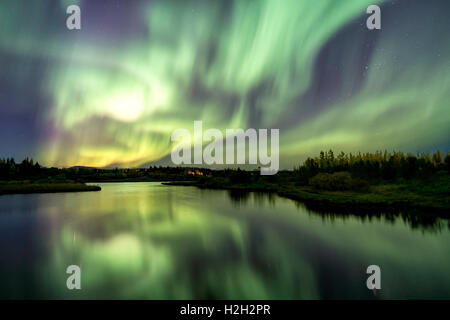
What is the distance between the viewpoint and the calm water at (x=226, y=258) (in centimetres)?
1227

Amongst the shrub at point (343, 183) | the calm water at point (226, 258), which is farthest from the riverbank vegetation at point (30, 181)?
the shrub at point (343, 183)

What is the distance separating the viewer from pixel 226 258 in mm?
17281

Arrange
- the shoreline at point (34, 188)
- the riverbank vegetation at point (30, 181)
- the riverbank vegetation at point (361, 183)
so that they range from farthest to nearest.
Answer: the riverbank vegetation at point (30, 181) < the shoreline at point (34, 188) < the riverbank vegetation at point (361, 183)

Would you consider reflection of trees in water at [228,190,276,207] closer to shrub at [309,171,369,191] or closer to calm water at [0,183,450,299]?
shrub at [309,171,369,191]

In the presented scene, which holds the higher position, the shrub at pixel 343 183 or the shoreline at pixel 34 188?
the shrub at pixel 343 183

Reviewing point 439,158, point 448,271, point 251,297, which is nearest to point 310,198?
point 448,271

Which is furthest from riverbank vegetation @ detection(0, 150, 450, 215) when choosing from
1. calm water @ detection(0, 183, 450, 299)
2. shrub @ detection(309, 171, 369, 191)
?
calm water @ detection(0, 183, 450, 299)

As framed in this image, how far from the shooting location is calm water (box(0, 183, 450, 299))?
12.3m

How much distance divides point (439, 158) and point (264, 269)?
442 ft

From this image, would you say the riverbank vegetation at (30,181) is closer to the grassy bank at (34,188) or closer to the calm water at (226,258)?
the grassy bank at (34,188)

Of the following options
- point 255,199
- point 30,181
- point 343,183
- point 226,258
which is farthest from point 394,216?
point 30,181

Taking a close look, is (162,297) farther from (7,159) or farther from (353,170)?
(7,159)

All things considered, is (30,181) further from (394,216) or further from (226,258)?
(394,216)

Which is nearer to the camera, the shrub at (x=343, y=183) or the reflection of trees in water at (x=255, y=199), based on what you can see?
the reflection of trees in water at (x=255, y=199)
